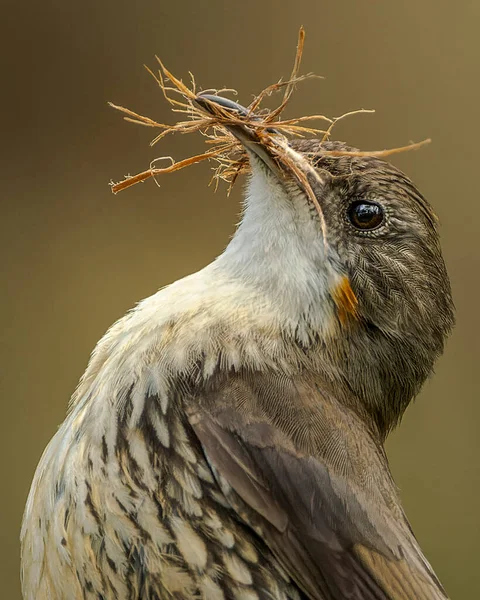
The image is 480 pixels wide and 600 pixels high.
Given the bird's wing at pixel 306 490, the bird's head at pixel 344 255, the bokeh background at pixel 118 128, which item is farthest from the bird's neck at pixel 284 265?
the bokeh background at pixel 118 128

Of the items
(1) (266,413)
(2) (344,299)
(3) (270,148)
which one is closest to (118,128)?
(3) (270,148)

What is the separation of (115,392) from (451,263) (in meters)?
2.20

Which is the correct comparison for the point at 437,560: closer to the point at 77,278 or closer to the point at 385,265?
the point at 77,278

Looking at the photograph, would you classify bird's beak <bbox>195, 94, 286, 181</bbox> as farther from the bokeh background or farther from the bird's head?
the bokeh background

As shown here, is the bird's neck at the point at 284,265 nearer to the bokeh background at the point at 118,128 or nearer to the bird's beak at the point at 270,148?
the bird's beak at the point at 270,148

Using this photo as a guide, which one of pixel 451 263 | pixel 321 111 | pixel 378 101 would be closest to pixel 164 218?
pixel 321 111

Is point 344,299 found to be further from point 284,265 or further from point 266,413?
point 266,413

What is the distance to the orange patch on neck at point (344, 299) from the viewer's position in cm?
151

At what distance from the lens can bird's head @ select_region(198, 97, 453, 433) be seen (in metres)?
1.51

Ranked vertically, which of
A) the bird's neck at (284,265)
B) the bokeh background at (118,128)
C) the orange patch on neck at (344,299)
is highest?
the bokeh background at (118,128)

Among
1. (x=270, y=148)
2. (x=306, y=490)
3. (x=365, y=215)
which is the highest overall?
(x=270, y=148)

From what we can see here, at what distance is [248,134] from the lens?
150 cm

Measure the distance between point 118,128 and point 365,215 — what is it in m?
1.72

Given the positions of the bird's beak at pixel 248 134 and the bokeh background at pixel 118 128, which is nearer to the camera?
the bird's beak at pixel 248 134
